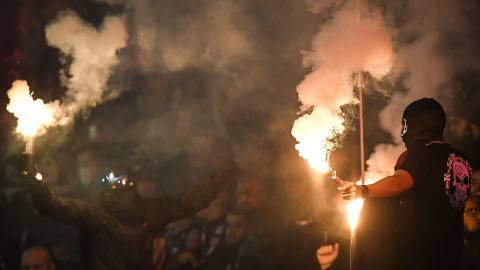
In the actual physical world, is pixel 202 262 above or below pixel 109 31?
below

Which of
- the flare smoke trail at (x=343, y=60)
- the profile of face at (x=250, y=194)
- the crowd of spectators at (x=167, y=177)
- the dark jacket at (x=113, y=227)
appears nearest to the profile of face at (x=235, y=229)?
the crowd of spectators at (x=167, y=177)

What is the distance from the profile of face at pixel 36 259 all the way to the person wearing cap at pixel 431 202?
4450mm

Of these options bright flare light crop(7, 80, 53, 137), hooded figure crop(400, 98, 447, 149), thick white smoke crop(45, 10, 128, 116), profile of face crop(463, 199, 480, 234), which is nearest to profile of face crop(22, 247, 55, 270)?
bright flare light crop(7, 80, 53, 137)

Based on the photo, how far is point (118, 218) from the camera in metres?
5.20

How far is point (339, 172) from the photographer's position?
635 centimetres

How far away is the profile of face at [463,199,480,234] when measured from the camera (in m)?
5.54

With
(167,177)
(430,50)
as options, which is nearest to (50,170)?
(167,177)

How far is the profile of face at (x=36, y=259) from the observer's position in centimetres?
564

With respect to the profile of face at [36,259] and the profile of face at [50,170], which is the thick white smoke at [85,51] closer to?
the profile of face at [50,170]

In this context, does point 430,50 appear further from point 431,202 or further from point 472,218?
point 431,202

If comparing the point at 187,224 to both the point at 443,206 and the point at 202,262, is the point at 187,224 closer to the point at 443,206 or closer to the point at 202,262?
the point at 202,262

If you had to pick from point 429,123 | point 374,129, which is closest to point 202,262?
point 374,129

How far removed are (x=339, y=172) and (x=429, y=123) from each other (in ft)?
10.3

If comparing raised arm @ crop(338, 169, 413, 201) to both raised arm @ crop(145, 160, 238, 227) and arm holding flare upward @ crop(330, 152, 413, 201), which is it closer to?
arm holding flare upward @ crop(330, 152, 413, 201)
